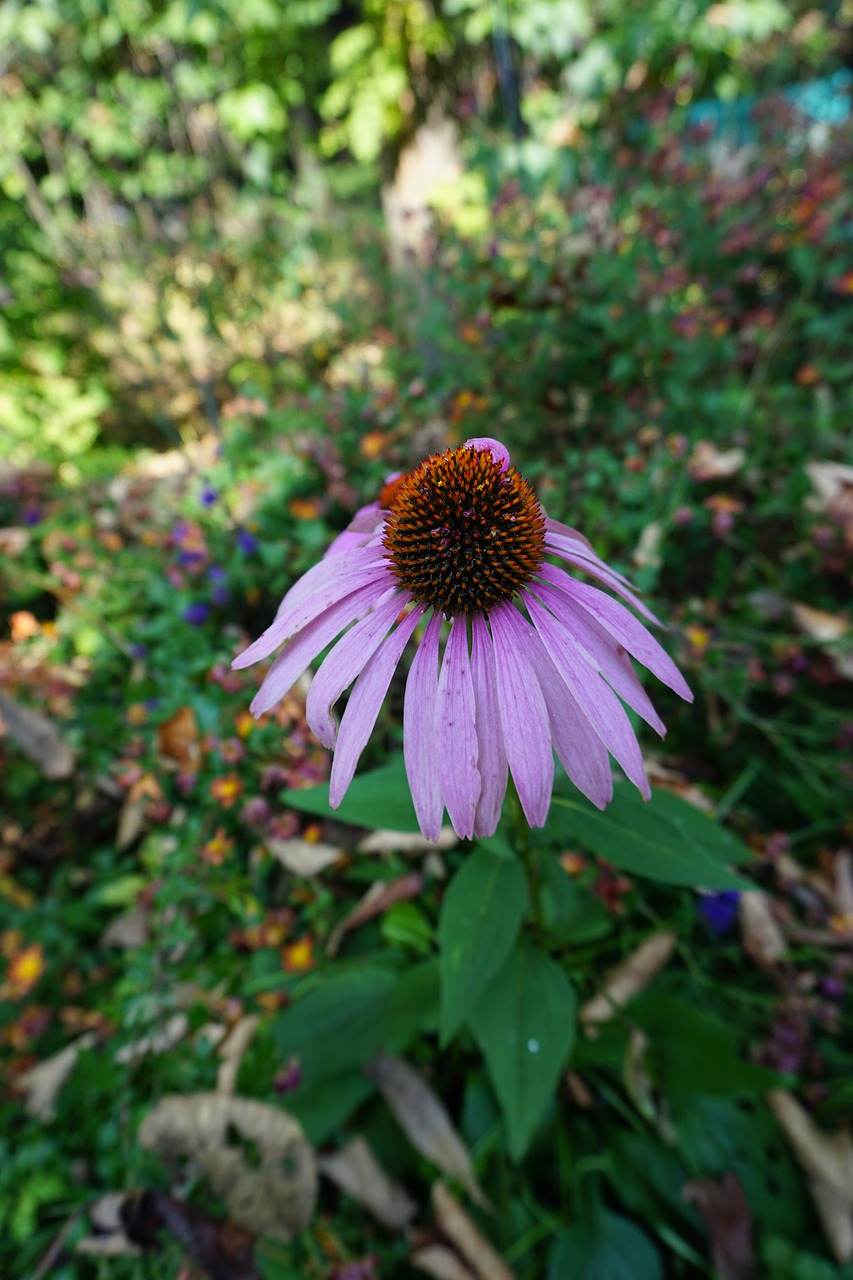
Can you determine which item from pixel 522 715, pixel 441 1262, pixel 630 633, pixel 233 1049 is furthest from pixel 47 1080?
pixel 630 633

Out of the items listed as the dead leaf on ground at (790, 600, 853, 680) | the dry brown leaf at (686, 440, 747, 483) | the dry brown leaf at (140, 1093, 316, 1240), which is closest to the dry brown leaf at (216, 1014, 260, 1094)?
the dry brown leaf at (140, 1093, 316, 1240)

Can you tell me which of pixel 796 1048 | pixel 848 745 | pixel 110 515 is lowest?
pixel 796 1048

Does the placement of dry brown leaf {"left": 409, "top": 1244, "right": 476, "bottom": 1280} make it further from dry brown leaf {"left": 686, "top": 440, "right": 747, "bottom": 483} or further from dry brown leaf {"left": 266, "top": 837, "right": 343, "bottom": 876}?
dry brown leaf {"left": 686, "top": 440, "right": 747, "bottom": 483}

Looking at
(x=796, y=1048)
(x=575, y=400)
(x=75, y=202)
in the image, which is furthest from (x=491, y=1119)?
(x=75, y=202)

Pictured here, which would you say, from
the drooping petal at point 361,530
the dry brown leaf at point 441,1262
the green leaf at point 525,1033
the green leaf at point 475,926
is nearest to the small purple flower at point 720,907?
the green leaf at point 525,1033

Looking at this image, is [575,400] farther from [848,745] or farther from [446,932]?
[446,932]

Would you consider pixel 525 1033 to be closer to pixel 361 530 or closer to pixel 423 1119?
pixel 423 1119
